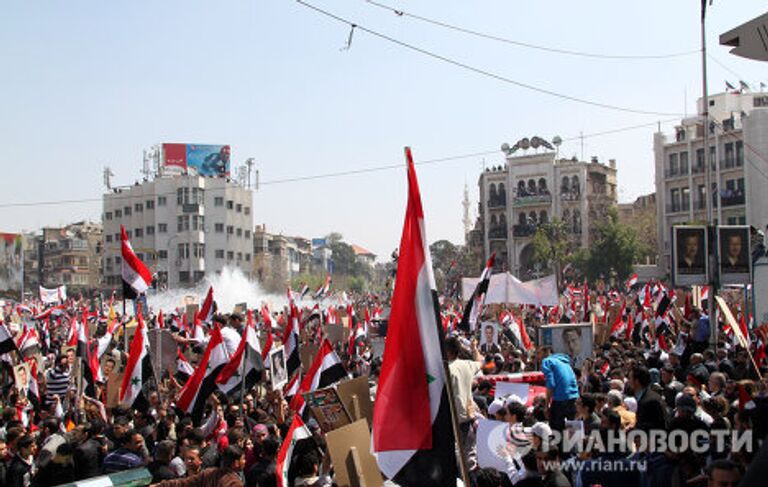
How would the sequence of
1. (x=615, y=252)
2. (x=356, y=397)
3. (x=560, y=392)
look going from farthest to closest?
(x=615, y=252), (x=560, y=392), (x=356, y=397)

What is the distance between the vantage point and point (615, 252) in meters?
68.1

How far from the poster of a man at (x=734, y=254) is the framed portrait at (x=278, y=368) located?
7579 millimetres

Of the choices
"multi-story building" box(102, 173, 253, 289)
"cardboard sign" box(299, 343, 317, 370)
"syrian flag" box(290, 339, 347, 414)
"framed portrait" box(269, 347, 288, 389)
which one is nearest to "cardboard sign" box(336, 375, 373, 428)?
"syrian flag" box(290, 339, 347, 414)

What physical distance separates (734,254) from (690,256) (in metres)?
1.17

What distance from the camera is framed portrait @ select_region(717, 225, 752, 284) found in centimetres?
1498

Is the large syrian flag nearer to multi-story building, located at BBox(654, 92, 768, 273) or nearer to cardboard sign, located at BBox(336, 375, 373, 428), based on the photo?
cardboard sign, located at BBox(336, 375, 373, 428)

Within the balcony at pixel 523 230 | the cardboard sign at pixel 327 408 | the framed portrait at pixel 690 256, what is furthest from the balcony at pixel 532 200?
the cardboard sign at pixel 327 408

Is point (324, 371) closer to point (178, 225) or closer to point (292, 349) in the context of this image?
point (292, 349)

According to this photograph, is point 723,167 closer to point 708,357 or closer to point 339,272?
point 708,357

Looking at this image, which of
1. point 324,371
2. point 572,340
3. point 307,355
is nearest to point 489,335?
point 572,340

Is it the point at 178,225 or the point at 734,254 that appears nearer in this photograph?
the point at 734,254

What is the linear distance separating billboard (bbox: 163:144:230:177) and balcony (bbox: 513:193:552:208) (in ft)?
109

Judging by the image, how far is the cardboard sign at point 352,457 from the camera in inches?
249

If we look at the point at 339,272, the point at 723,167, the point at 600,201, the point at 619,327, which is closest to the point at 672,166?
the point at 723,167
